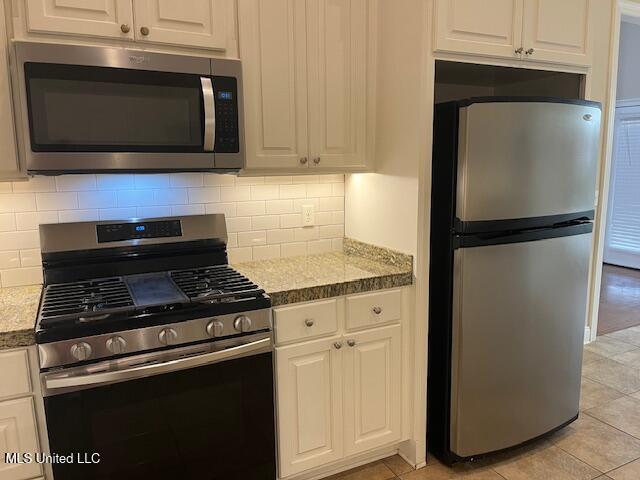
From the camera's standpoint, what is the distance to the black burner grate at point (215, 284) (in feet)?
5.90

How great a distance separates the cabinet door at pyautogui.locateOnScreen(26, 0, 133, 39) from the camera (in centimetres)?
167

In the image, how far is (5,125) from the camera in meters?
1.69

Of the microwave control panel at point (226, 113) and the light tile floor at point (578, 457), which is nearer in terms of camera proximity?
the microwave control panel at point (226, 113)

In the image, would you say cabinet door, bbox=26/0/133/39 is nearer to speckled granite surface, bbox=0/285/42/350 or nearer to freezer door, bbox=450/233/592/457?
speckled granite surface, bbox=0/285/42/350

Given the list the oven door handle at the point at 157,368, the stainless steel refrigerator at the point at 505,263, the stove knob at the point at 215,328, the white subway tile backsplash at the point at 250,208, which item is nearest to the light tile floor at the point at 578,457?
the stainless steel refrigerator at the point at 505,263

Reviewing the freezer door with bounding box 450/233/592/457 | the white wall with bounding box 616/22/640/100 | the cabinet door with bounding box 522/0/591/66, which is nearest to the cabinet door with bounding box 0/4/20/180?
the freezer door with bounding box 450/233/592/457

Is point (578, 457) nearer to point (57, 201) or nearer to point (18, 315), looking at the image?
point (18, 315)

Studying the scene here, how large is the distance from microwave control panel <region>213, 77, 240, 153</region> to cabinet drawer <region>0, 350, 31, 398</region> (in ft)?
3.20

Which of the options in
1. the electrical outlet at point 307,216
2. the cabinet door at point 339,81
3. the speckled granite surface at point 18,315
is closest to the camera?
the speckled granite surface at point 18,315

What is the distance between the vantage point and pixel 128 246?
2111mm

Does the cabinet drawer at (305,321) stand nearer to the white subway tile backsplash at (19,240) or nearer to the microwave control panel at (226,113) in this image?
the microwave control panel at (226,113)

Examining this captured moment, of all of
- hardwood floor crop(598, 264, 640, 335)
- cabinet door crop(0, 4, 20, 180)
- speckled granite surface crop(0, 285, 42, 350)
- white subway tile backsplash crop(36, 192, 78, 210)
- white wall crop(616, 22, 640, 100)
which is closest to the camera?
speckled granite surface crop(0, 285, 42, 350)

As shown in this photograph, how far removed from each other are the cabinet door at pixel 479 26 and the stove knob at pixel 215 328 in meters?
1.36

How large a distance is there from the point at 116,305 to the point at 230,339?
41cm
